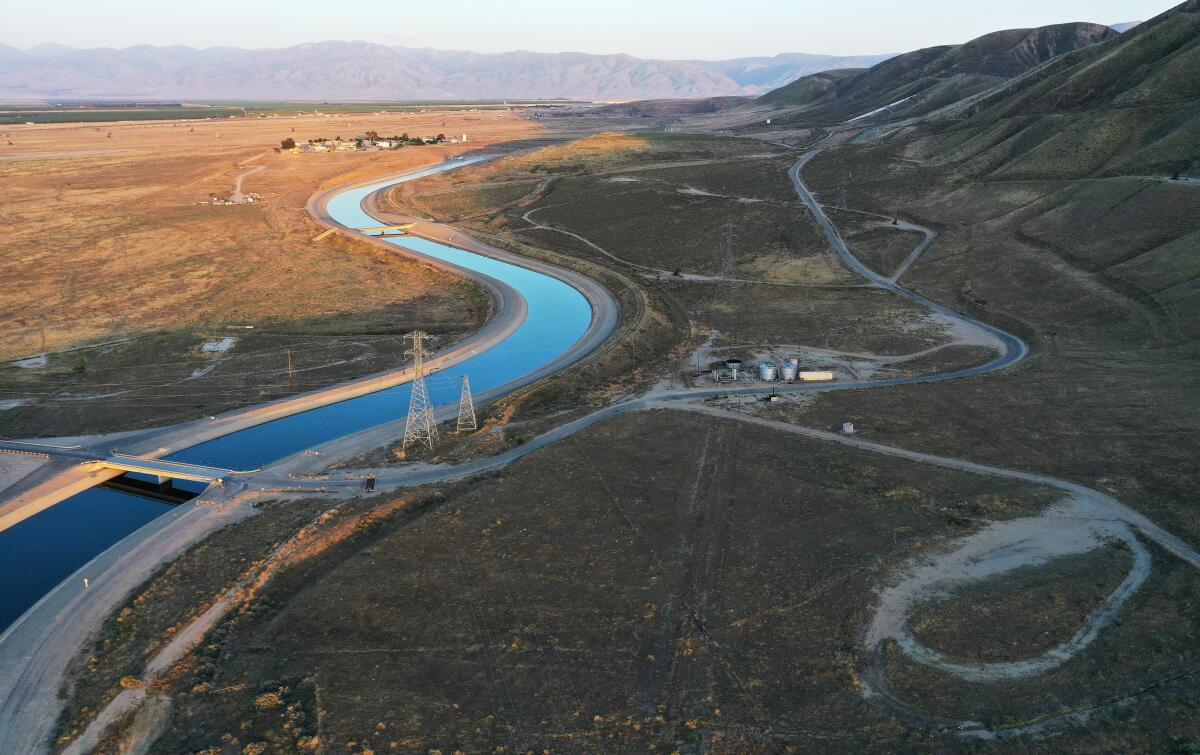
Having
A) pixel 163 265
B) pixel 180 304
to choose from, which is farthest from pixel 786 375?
pixel 163 265

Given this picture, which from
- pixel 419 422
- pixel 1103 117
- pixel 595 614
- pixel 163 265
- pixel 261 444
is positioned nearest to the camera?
pixel 595 614

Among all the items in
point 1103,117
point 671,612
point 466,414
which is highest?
point 1103,117

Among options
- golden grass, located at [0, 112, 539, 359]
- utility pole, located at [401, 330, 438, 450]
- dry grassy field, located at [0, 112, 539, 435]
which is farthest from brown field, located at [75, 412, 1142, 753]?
golden grass, located at [0, 112, 539, 359]

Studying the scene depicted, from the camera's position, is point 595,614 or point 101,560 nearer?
point 595,614

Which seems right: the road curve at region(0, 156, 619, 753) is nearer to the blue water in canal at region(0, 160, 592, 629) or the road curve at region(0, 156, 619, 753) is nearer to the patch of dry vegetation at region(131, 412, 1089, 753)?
the blue water in canal at region(0, 160, 592, 629)

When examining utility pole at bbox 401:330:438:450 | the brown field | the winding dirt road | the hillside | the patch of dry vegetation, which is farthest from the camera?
the hillside

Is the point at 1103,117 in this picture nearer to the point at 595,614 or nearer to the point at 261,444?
the point at 595,614

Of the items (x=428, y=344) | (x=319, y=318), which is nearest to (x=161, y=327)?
(x=319, y=318)
